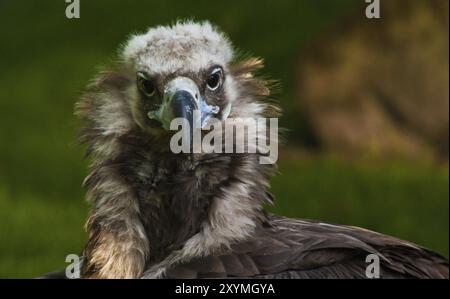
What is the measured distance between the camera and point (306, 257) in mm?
3854

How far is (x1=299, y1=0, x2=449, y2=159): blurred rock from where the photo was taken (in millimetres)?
9289

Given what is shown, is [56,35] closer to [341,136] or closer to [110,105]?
[341,136]

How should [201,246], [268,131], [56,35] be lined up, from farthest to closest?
[56,35]
[268,131]
[201,246]

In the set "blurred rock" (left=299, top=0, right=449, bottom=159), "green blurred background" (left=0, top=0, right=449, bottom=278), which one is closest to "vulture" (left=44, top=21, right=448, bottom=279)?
"green blurred background" (left=0, top=0, right=449, bottom=278)

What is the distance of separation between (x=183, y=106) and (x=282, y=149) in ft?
19.4

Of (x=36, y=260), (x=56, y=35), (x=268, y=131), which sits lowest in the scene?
(x=36, y=260)

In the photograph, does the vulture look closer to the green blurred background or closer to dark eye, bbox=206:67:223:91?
dark eye, bbox=206:67:223:91

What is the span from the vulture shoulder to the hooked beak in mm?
478

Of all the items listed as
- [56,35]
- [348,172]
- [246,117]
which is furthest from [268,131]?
[56,35]

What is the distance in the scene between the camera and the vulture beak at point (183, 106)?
149 inches

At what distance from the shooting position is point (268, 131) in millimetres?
4094

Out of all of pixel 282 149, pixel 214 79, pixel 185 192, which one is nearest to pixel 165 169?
pixel 185 192

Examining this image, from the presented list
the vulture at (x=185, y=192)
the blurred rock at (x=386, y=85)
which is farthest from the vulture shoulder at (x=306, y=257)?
the blurred rock at (x=386, y=85)
